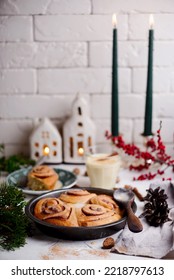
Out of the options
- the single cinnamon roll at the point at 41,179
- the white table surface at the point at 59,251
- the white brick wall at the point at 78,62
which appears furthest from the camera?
the white brick wall at the point at 78,62

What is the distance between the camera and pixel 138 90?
0.95m

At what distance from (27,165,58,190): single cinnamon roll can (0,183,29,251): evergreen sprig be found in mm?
117

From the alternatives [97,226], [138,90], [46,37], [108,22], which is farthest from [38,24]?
[97,226]

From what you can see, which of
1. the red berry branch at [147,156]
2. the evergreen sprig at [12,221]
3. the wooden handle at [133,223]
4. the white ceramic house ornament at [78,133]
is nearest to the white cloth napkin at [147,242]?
the wooden handle at [133,223]

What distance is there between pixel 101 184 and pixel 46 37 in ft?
1.03

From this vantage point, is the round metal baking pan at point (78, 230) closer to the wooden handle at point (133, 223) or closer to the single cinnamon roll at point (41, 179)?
the wooden handle at point (133, 223)

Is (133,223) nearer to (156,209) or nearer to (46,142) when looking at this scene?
(156,209)

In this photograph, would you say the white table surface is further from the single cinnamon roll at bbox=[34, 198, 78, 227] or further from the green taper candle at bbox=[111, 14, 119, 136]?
the green taper candle at bbox=[111, 14, 119, 136]

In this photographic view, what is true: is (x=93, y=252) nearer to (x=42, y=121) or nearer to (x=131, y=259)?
(x=131, y=259)

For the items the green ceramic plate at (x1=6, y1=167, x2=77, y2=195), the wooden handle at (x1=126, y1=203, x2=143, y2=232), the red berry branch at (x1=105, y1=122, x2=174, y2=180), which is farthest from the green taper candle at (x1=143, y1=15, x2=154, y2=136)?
the wooden handle at (x1=126, y1=203, x2=143, y2=232)

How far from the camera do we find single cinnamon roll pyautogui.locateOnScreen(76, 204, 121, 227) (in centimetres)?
61

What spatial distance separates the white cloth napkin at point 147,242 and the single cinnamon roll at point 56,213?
66mm

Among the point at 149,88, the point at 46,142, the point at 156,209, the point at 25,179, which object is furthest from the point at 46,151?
the point at 156,209

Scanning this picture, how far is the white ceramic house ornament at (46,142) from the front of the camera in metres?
0.93
